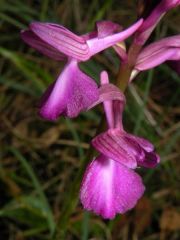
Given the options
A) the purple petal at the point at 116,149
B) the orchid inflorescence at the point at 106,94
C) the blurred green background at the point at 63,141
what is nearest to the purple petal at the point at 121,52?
the orchid inflorescence at the point at 106,94

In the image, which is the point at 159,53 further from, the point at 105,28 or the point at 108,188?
the point at 108,188

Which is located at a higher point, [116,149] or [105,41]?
[105,41]

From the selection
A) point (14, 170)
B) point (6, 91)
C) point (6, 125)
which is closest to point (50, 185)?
point (14, 170)

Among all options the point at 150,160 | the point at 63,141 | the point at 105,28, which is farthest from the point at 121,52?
the point at 63,141

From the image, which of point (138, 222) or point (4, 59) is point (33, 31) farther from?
Answer: point (4, 59)

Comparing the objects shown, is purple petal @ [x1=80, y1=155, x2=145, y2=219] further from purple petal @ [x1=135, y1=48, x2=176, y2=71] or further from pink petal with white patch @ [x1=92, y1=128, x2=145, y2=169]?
purple petal @ [x1=135, y1=48, x2=176, y2=71]

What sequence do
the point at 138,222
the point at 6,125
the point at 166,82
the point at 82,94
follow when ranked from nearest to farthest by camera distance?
the point at 82,94 < the point at 138,222 < the point at 6,125 < the point at 166,82
